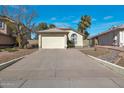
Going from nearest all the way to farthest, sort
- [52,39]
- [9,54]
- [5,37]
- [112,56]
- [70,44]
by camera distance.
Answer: [112,56]
[9,54]
[5,37]
[52,39]
[70,44]

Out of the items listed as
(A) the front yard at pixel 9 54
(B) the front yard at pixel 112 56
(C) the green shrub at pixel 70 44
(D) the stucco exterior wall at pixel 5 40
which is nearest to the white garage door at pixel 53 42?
(C) the green shrub at pixel 70 44

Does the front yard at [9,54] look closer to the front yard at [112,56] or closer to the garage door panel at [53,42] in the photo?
the front yard at [112,56]

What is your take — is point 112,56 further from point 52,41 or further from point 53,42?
point 52,41

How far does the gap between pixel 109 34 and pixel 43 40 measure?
11802 millimetres

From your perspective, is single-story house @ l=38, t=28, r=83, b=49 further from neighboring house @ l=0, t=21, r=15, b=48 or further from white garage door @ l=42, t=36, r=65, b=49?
neighboring house @ l=0, t=21, r=15, b=48

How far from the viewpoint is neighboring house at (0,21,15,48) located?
33472 mm

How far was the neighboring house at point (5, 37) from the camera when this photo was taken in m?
33.5

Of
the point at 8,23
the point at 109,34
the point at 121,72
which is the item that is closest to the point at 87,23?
the point at 109,34

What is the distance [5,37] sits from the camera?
35.4m

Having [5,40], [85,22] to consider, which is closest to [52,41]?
[5,40]

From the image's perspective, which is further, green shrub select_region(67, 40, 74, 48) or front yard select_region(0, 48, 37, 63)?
green shrub select_region(67, 40, 74, 48)

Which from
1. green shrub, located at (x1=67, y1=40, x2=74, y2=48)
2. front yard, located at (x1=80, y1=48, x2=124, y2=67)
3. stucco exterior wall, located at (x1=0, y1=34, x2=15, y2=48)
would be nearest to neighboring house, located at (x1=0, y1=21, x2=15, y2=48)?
stucco exterior wall, located at (x1=0, y1=34, x2=15, y2=48)

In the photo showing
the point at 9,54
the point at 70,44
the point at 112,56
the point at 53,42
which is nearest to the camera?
the point at 112,56
